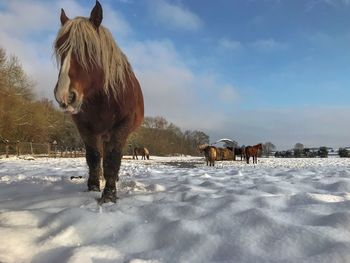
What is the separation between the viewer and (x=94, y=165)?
518 cm

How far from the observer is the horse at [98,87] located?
3777 mm

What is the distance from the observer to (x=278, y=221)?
2.84 m

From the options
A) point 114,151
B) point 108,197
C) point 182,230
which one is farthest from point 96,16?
point 182,230

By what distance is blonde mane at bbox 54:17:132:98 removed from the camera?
3.92 m

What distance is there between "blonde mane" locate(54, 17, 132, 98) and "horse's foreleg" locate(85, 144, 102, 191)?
104 cm

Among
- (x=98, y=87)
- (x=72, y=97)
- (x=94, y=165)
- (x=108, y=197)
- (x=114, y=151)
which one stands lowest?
(x=108, y=197)

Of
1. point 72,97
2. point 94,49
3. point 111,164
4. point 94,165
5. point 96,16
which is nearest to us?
point 72,97

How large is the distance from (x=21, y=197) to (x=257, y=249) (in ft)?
10.6

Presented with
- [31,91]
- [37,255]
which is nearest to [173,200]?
[37,255]

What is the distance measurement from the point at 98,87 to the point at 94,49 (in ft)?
1.32

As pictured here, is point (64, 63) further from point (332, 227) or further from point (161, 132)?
point (161, 132)

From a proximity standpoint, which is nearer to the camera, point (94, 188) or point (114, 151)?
point (114, 151)

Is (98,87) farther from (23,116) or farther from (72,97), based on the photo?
(23,116)

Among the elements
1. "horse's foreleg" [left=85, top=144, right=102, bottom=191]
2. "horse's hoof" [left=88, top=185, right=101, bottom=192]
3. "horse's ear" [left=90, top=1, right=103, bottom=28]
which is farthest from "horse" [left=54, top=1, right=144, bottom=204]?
"horse's hoof" [left=88, top=185, right=101, bottom=192]
